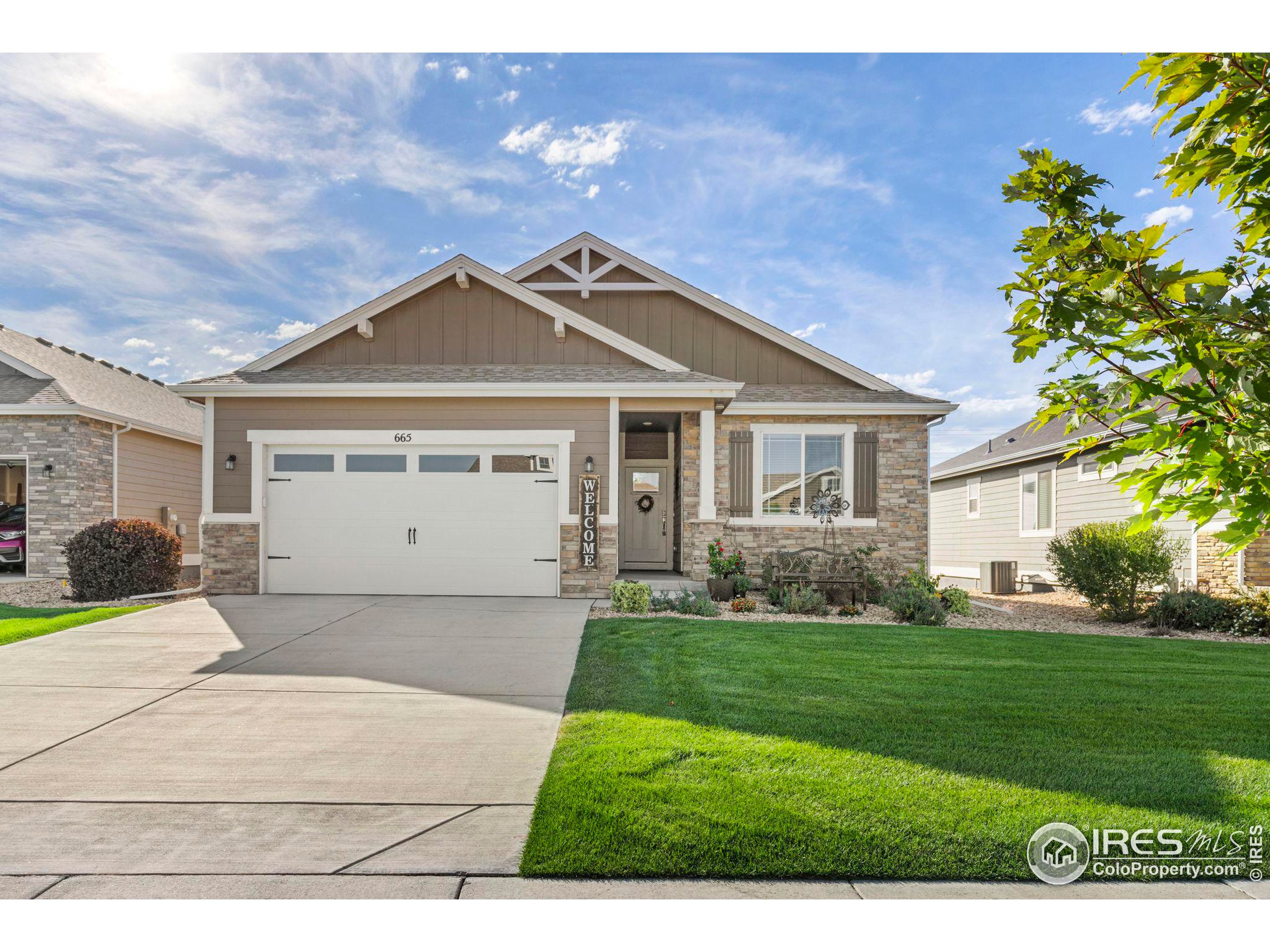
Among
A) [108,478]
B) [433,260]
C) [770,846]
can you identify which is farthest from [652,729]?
[108,478]

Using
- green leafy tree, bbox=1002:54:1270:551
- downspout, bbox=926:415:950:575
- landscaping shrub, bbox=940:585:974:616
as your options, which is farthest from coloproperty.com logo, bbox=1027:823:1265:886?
downspout, bbox=926:415:950:575

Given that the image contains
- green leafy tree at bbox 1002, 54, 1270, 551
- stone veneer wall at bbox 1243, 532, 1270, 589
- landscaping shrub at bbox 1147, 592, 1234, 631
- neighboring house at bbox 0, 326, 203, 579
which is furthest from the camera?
neighboring house at bbox 0, 326, 203, 579

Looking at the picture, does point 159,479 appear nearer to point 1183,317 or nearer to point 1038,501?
point 1183,317

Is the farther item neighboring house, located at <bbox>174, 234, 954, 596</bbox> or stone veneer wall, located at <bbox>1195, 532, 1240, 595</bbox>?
stone veneer wall, located at <bbox>1195, 532, 1240, 595</bbox>

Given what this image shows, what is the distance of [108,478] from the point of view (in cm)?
1364

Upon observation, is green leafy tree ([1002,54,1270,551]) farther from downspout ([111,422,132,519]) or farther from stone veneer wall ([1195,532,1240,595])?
downspout ([111,422,132,519])

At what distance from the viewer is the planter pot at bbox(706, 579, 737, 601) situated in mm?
10461

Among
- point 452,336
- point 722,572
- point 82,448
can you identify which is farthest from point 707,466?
point 82,448

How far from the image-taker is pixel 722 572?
10.9 m

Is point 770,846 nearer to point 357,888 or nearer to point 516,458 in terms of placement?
point 357,888

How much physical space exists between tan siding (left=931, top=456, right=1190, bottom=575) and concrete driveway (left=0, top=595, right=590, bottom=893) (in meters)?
9.73

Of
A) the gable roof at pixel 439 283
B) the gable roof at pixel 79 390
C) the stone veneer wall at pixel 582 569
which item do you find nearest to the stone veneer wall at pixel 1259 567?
the gable roof at pixel 439 283

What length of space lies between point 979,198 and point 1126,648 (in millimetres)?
5726

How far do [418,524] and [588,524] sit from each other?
2.55 metres
